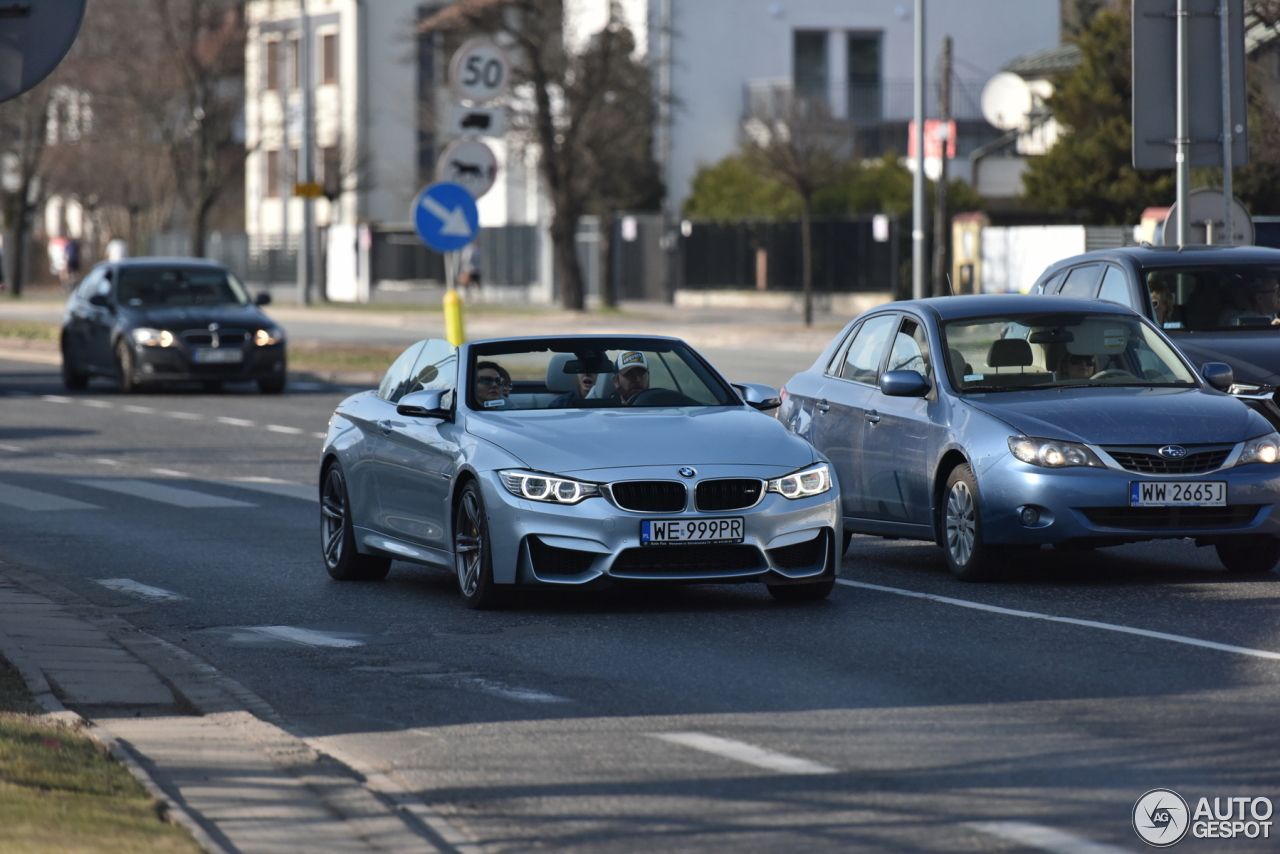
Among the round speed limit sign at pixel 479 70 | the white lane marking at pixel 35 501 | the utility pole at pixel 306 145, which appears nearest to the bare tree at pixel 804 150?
the utility pole at pixel 306 145

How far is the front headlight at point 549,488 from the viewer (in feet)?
32.4

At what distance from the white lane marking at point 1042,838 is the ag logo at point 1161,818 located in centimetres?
16

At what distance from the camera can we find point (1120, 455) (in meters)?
10.6

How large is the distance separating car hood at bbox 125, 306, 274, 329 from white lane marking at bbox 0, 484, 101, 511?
10.8m

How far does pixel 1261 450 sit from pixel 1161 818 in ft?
17.0

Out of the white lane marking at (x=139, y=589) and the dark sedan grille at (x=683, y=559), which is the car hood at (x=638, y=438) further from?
the white lane marking at (x=139, y=589)

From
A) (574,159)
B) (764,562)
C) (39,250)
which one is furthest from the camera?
(39,250)

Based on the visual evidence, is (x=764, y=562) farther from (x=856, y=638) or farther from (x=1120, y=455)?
(x=1120, y=455)

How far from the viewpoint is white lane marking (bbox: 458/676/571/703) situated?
794 cm

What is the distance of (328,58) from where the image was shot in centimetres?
7638

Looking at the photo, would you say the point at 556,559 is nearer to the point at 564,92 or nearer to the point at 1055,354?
the point at 1055,354

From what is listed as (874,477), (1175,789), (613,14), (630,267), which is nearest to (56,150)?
(630,267)

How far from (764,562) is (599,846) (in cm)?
441

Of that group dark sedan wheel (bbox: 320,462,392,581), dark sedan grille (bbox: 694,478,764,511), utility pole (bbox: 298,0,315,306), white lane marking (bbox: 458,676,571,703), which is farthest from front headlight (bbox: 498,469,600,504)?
utility pole (bbox: 298,0,315,306)
